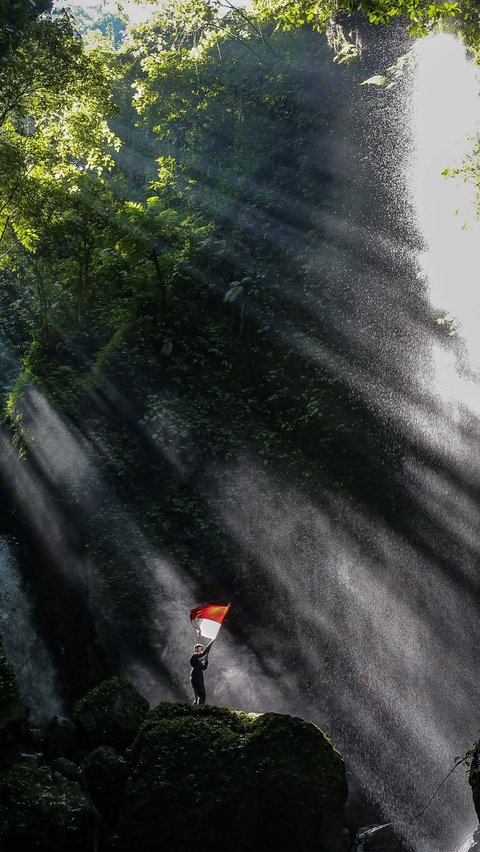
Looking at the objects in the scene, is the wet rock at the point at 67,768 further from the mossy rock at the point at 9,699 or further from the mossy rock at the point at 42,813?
the mossy rock at the point at 9,699

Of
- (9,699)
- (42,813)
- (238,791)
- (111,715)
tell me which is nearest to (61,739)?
(111,715)

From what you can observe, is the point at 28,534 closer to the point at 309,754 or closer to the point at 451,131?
the point at 309,754

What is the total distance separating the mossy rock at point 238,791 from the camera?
24.5ft

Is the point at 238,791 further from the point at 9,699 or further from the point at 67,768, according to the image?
the point at 9,699

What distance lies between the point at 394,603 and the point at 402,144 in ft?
56.7

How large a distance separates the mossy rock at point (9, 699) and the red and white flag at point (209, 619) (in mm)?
2823

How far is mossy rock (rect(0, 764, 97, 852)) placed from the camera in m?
6.75

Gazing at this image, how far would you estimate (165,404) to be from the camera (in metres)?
17.2

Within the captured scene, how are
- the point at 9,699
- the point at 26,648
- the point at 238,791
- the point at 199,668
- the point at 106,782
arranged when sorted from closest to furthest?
the point at 238,791, the point at 106,782, the point at 9,699, the point at 199,668, the point at 26,648

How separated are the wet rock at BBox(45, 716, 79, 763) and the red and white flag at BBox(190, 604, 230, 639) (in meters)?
2.28

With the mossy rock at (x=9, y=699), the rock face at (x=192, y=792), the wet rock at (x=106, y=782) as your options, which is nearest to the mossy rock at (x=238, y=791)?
the rock face at (x=192, y=792)

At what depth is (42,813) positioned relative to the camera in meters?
7.00

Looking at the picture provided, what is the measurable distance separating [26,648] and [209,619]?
400cm

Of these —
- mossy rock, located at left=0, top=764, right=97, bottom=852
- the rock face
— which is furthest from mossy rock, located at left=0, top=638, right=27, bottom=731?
mossy rock, located at left=0, top=764, right=97, bottom=852
